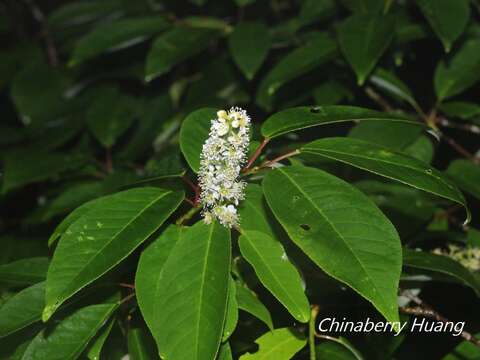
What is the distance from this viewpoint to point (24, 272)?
4.38ft

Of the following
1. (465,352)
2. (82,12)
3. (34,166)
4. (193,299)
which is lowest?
(34,166)

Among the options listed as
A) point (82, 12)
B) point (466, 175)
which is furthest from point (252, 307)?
point (82, 12)

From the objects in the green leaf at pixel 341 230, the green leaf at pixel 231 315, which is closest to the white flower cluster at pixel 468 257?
the green leaf at pixel 341 230

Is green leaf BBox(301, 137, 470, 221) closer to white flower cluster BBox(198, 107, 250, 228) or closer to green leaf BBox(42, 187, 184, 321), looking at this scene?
white flower cluster BBox(198, 107, 250, 228)

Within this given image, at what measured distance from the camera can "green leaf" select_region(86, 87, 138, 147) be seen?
2.29 meters

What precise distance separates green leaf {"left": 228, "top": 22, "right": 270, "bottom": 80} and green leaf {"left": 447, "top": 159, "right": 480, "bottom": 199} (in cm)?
66

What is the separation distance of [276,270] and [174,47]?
112 cm

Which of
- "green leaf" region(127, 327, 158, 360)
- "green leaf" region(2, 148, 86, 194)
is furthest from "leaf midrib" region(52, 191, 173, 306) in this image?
"green leaf" region(2, 148, 86, 194)

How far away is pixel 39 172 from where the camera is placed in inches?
82.7

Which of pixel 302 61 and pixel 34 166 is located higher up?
pixel 302 61

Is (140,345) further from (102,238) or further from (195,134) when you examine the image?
(195,134)

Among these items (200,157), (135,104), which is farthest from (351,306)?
(135,104)

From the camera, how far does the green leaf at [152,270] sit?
42.2 inches

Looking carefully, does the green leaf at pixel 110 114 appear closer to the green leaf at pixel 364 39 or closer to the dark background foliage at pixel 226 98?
the dark background foliage at pixel 226 98
